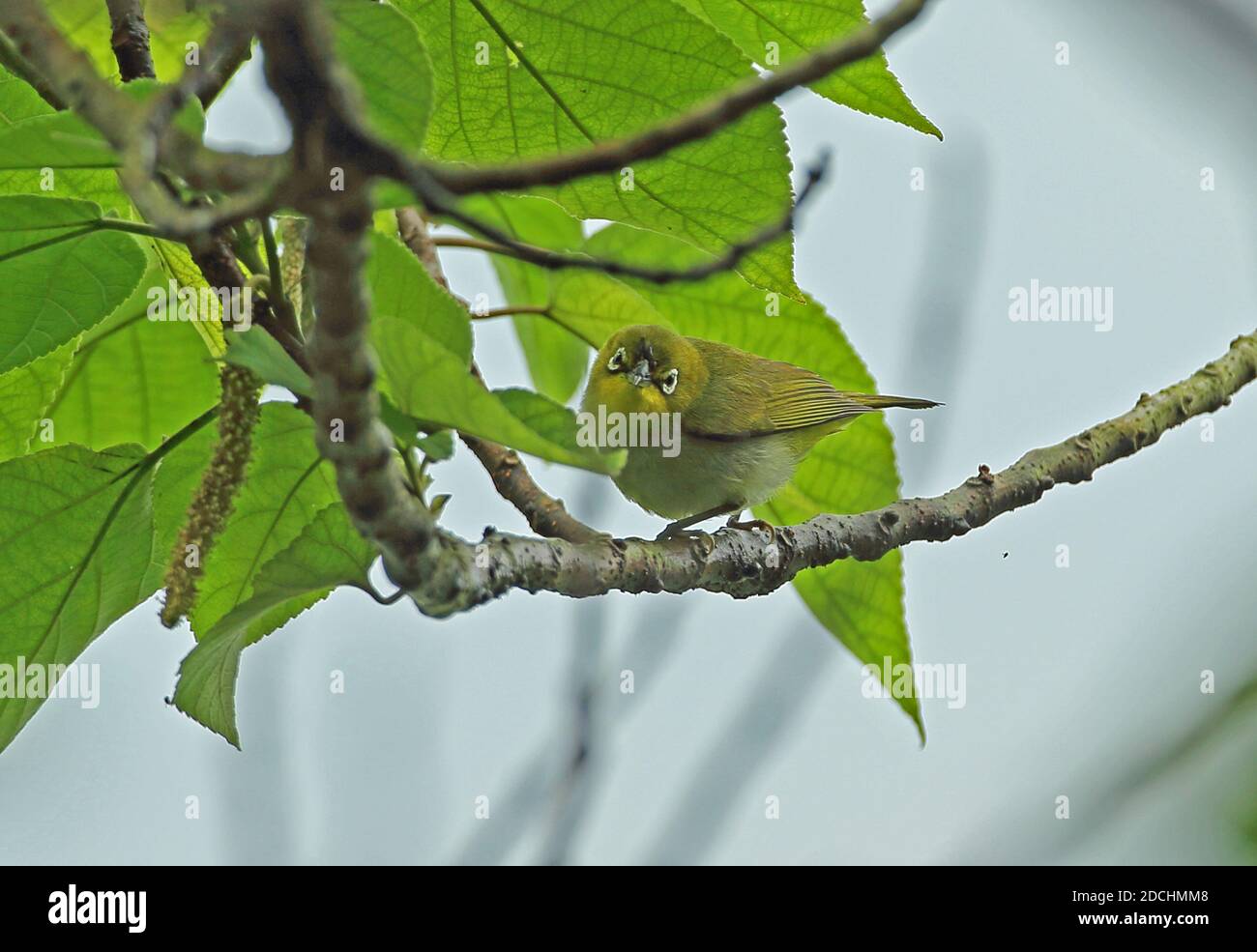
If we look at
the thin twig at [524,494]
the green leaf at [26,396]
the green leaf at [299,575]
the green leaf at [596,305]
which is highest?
the green leaf at [596,305]

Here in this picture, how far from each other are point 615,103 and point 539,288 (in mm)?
719

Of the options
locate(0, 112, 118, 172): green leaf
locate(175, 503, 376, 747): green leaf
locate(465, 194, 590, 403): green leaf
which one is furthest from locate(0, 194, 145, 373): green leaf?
locate(465, 194, 590, 403): green leaf

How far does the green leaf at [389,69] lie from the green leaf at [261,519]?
0.79 m

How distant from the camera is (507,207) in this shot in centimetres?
256

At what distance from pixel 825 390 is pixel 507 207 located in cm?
109

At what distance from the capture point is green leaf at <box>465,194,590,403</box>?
2514mm

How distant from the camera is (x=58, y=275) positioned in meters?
1.77

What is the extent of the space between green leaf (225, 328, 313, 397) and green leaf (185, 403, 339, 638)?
0.52 m

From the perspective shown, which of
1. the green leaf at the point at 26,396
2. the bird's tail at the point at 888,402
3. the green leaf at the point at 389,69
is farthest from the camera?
the bird's tail at the point at 888,402

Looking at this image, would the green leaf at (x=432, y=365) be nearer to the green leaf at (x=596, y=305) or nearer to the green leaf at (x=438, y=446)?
the green leaf at (x=438, y=446)

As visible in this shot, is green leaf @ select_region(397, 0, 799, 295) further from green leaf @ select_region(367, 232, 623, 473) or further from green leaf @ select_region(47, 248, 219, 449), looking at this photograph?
green leaf @ select_region(47, 248, 219, 449)

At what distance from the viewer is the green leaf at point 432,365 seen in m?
1.34

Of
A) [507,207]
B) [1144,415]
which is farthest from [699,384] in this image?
[1144,415]

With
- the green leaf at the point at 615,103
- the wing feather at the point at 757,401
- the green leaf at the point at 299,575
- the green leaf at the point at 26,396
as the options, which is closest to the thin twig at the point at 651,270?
the green leaf at the point at 299,575
